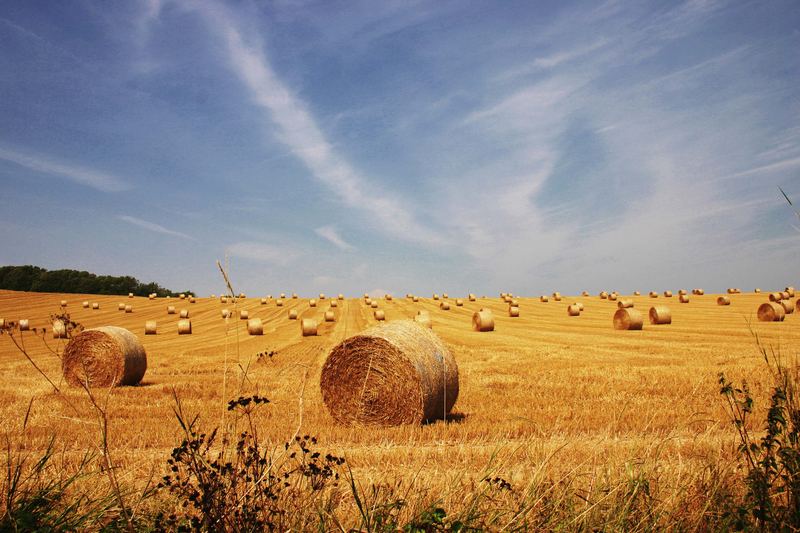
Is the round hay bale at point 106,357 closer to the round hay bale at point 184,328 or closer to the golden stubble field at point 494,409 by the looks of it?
the golden stubble field at point 494,409

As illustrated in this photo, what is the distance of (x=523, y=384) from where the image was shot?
1187 cm

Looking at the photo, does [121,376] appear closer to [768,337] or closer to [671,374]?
[671,374]

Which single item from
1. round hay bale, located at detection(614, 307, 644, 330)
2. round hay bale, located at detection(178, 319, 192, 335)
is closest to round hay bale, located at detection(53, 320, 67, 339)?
round hay bale, located at detection(614, 307, 644, 330)

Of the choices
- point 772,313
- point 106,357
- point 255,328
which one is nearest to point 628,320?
point 772,313

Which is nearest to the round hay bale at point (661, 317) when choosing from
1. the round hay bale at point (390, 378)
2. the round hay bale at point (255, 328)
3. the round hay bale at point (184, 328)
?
the round hay bale at point (255, 328)

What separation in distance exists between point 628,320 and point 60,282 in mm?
76502

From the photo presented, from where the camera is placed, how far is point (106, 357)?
1471 cm

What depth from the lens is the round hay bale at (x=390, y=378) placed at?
30.7 ft

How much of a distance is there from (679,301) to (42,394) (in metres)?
49.6

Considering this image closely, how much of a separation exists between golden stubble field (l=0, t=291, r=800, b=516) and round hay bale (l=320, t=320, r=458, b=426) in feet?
1.43

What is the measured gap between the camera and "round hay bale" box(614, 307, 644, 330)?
27.3 meters

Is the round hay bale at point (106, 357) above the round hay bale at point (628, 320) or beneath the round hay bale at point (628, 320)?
beneath

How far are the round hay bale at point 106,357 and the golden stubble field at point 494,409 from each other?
2.93ft

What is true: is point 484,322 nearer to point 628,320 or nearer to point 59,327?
point 628,320
